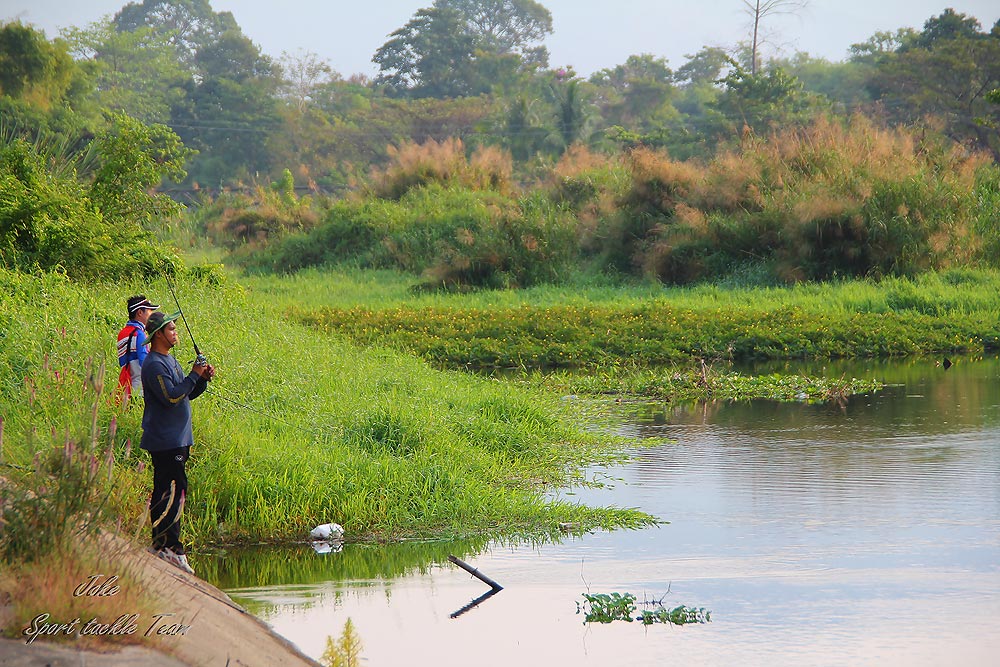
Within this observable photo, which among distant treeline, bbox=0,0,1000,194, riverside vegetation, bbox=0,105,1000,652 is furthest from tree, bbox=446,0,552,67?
riverside vegetation, bbox=0,105,1000,652

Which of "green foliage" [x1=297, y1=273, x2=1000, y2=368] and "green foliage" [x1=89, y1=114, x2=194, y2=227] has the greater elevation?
"green foliage" [x1=89, y1=114, x2=194, y2=227]

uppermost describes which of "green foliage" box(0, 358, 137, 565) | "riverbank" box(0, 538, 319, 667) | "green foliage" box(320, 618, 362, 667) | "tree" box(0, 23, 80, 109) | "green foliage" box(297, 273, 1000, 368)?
"tree" box(0, 23, 80, 109)

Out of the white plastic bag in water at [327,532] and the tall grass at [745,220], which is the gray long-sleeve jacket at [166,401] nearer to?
the white plastic bag in water at [327,532]

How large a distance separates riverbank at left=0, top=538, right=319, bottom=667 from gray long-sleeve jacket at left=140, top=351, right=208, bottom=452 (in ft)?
3.01

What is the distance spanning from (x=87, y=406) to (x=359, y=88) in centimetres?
6469

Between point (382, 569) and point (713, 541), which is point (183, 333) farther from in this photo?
point (713, 541)

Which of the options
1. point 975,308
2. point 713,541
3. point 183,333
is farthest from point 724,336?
point 713,541

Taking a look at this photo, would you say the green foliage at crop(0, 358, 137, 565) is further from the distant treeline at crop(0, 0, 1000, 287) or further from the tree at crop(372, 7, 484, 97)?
the tree at crop(372, 7, 484, 97)

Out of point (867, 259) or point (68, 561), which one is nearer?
point (68, 561)

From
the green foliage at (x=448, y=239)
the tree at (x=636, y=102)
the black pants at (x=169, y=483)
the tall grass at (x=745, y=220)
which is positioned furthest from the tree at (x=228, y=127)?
the black pants at (x=169, y=483)

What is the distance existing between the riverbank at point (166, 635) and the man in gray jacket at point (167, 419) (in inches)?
32.3

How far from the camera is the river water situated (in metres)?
6.48

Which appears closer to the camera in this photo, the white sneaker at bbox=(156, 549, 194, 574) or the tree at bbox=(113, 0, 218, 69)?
the white sneaker at bbox=(156, 549, 194, 574)

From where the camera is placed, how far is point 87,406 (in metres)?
8.77
